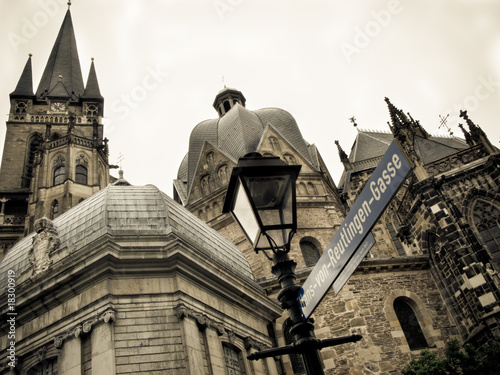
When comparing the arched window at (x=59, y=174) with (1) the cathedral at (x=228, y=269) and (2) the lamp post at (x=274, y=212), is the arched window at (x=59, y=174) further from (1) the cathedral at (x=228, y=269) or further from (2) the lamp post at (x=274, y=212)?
(2) the lamp post at (x=274, y=212)

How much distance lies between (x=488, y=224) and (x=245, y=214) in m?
17.1

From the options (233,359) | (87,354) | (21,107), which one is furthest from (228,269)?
(21,107)

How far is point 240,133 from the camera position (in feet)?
101

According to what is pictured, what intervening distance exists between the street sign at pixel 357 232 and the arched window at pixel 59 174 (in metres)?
33.5

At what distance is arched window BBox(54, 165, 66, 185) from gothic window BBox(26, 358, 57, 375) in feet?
82.9

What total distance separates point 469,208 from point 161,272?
13.4 metres

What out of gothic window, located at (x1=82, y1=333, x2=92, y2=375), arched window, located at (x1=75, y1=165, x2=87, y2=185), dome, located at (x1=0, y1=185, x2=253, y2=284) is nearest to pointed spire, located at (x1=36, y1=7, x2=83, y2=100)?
arched window, located at (x1=75, y1=165, x2=87, y2=185)

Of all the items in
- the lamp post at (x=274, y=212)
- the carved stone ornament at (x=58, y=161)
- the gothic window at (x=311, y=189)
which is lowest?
the lamp post at (x=274, y=212)

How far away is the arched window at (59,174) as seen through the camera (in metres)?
35.5

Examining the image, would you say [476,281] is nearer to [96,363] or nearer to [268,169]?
[96,363]

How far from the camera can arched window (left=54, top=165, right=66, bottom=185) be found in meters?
35.5

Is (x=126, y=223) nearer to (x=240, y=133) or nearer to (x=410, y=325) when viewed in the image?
(x=410, y=325)

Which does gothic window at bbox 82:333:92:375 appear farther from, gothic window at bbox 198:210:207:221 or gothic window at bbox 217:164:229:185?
gothic window at bbox 217:164:229:185

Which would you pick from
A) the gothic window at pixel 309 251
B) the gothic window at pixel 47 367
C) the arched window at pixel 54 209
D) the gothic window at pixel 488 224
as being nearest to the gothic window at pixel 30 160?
the arched window at pixel 54 209
